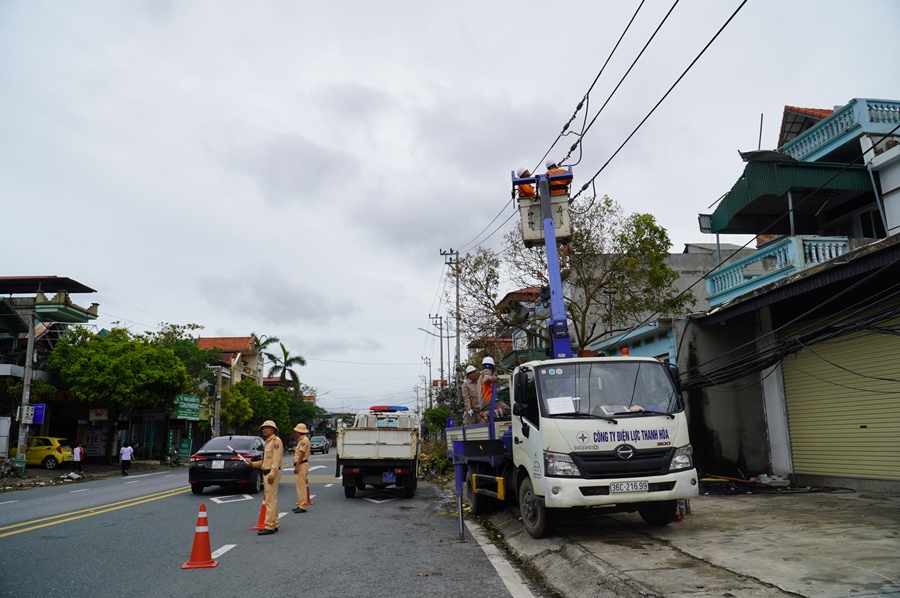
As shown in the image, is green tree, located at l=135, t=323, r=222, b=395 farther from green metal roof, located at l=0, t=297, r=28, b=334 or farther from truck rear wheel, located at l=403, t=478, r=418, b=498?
truck rear wheel, located at l=403, t=478, r=418, b=498

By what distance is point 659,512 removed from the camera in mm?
8453

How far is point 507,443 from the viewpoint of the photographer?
9.57m

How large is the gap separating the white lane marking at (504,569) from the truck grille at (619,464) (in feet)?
4.62

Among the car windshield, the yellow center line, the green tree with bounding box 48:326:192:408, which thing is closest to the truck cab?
the yellow center line

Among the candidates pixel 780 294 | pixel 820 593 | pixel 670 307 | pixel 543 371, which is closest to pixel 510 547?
pixel 543 371

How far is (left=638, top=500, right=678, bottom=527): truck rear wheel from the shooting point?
821 centimetres

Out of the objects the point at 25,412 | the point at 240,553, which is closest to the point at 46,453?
the point at 25,412

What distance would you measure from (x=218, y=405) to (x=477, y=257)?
31.9m

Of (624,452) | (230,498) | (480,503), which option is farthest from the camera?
(230,498)

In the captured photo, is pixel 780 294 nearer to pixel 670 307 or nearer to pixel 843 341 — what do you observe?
pixel 843 341

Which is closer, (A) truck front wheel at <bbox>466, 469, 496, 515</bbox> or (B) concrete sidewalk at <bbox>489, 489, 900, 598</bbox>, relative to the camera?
(B) concrete sidewalk at <bbox>489, 489, 900, 598</bbox>

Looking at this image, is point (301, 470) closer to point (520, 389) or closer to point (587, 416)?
point (520, 389)

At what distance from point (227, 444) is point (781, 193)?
14953 millimetres

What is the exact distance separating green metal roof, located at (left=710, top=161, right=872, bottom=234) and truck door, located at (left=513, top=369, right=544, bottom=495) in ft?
26.9
